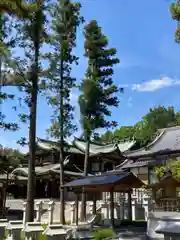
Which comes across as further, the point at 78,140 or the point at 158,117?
the point at 158,117

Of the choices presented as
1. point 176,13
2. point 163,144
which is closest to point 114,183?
point 176,13

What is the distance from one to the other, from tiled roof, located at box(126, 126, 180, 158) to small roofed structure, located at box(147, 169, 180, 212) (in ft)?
25.0

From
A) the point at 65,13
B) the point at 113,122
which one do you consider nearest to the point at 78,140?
the point at 113,122

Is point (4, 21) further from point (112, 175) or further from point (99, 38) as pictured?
point (99, 38)

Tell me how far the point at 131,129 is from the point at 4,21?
2584 inches

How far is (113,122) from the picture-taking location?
2428 centimetres

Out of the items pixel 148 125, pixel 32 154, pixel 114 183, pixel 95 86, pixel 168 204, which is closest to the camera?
pixel 168 204

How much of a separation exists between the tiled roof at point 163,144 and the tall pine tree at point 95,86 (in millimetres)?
2920

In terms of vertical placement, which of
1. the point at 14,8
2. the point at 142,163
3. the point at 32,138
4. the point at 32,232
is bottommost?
the point at 32,232

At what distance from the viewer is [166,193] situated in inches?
574

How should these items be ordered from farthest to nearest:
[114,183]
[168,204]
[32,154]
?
1. [32,154]
2. [114,183]
3. [168,204]

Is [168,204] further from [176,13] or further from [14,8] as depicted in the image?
[14,8]

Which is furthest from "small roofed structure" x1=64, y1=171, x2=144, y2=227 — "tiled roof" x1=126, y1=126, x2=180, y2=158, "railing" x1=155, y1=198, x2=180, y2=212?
"tiled roof" x1=126, y1=126, x2=180, y2=158

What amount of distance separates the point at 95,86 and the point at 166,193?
11127mm
